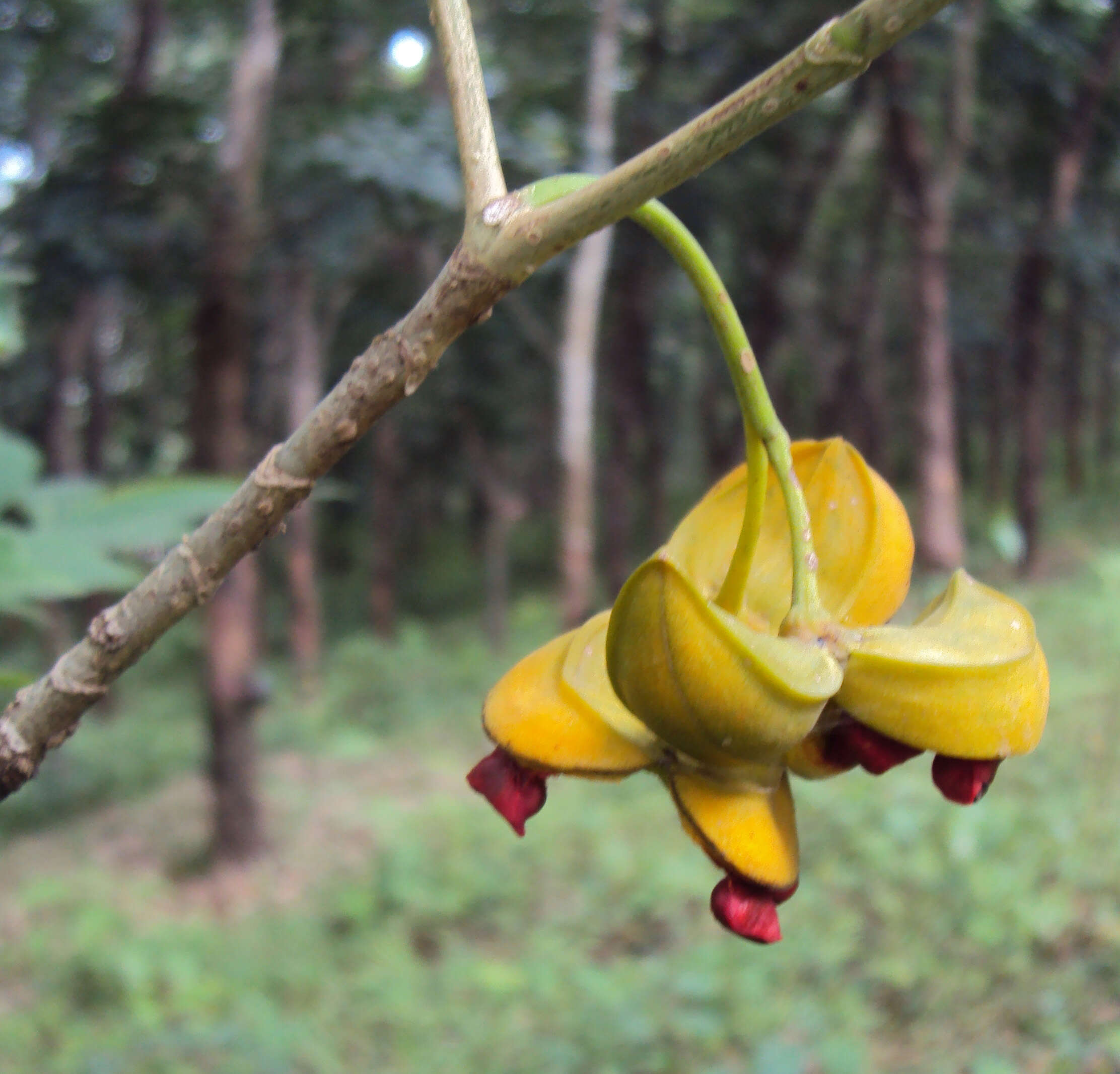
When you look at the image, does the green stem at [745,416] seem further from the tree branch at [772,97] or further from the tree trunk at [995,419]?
the tree trunk at [995,419]

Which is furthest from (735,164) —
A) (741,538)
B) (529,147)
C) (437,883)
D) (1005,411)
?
(1005,411)

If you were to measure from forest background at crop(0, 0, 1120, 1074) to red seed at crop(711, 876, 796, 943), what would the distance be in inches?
21.7

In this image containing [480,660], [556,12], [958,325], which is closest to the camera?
[556,12]

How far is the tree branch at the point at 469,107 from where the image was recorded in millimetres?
585

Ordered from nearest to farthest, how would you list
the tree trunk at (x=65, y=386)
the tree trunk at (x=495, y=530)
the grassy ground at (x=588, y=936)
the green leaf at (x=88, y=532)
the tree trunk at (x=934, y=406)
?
the green leaf at (x=88, y=532) → the grassy ground at (x=588, y=936) → the tree trunk at (x=934, y=406) → the tree trunk at (x=65, y=386) → the tree trunk at (x=495, y=530)

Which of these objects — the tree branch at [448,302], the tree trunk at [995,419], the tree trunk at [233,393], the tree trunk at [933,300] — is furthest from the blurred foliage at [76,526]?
the tree trunk at [995,419]

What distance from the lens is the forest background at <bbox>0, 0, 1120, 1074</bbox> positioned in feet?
10.8

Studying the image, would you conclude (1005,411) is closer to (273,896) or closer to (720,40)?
(720,40)

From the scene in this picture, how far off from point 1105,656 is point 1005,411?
1268 centimetres

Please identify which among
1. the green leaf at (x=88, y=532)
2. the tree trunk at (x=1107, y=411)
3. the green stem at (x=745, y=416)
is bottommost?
the tree trunk at (x=1107, y=411)

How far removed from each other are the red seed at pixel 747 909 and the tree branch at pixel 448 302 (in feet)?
1.28

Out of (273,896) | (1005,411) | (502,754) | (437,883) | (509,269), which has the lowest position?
(1005,411)

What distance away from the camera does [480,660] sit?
411 inches

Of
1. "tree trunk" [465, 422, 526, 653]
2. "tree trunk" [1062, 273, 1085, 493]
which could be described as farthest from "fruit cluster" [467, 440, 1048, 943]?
"tree trunk" [1062, 273, 1085, 493]
